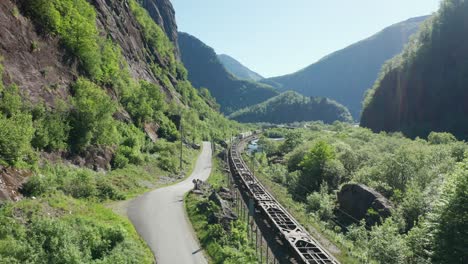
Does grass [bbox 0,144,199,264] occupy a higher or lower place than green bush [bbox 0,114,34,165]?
lower

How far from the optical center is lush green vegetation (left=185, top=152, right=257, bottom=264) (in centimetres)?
2284

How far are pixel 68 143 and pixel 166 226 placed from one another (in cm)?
1500

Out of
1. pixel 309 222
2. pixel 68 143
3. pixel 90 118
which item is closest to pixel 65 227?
pixel 68 143

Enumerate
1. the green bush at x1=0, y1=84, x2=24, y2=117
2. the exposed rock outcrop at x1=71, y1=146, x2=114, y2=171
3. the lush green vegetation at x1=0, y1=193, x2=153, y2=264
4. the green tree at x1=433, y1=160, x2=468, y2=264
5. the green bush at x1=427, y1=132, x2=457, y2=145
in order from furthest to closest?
the green bush at x1=427, y1=132, x2=457, y2=145
the exposed rock outcrop at x1=71, y1=146, x2=114, y2=171
the green bush at x1=0, y1=84, x2=24, y2=117
the green tree at x1=433, y1=160, x2=468, y2=264
the lush green vegetation at x1=0, y1=193, x2=153, y2=264

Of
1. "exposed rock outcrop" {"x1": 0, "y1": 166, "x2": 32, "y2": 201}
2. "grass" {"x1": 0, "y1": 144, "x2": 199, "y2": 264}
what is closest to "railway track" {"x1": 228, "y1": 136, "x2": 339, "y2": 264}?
"grass" {"x1": 0, "y1": 144, "x2": 199, "y2": 264}

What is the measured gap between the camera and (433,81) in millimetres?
96312

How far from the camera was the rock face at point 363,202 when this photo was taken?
3444cm

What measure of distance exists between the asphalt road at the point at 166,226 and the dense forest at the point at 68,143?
1493 mm

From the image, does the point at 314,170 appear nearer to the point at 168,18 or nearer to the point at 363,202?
the point at 363,202

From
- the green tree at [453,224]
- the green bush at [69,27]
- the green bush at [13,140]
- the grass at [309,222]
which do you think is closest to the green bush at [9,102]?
the green bush at [13,140]

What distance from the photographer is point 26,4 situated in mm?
37500

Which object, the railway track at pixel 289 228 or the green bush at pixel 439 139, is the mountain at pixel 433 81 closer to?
the green bush at pixel 439 139

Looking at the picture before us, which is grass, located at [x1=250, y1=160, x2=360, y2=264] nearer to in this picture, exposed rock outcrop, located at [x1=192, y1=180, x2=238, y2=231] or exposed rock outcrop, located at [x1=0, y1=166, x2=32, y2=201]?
exposed rock outcrop, located at [x1=192, y1=180, x2=238, y2=231]

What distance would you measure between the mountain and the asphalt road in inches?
3031
